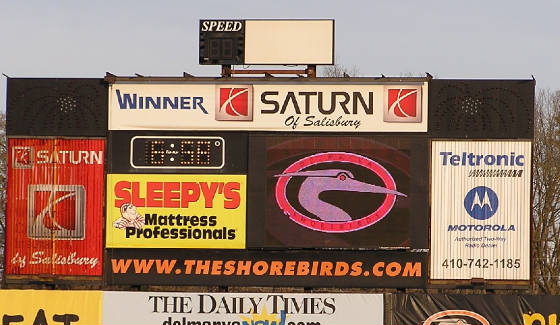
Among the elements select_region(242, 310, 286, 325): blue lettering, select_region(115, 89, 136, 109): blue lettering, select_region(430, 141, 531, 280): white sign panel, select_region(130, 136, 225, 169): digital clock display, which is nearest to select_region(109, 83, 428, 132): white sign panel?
select_region(115, 89, 136, 109): blue lettering

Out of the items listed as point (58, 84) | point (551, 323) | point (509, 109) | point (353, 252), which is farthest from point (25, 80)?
point (551, 323)

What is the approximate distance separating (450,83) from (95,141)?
8.89m

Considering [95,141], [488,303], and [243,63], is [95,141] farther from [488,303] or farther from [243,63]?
[488,303]

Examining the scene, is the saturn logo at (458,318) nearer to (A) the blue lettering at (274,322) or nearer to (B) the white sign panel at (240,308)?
(B) the white sign panel at (240,308)

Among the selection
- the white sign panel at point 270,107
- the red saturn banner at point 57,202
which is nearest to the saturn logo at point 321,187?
the white sign panel at point 270,107

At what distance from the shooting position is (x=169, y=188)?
30.5 m

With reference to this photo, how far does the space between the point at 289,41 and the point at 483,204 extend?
6433 mm

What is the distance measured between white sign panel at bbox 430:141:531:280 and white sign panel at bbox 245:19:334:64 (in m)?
3.95

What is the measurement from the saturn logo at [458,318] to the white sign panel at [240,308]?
1.44 meters

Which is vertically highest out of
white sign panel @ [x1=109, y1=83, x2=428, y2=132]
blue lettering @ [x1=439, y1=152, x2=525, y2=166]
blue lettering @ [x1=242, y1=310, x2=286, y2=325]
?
white sign panel @ [x1=109, y1=83, x2=428, y2=132]

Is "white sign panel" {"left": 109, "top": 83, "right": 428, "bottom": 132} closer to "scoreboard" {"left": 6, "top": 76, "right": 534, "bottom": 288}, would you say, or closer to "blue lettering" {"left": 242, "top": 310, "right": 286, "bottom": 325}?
"scoreboard" {"left": 6, "top": 76, "right": 534, "bottom": 288}

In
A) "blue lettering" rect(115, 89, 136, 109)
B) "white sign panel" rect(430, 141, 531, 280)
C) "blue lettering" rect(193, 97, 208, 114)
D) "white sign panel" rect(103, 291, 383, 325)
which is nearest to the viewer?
"white sign panel" rect(430, 141, 531, 280)

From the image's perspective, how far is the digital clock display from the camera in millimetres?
30453

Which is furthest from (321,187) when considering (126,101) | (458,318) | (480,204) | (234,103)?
(126,101)
